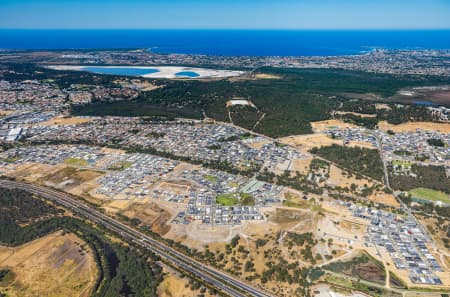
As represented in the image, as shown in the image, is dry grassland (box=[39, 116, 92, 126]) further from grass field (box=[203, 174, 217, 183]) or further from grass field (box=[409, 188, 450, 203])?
grass field (box=[409, 188, 450, 203])

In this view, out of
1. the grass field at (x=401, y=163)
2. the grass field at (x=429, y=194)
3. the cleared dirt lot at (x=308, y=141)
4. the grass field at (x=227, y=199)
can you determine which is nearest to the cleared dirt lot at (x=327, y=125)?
the cleared dirt lot at (x=308, y=141)

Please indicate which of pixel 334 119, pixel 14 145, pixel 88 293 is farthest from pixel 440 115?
pixel 14 145

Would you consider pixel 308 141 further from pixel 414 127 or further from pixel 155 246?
pixel 155 246

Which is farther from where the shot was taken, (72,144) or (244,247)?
(72,144)

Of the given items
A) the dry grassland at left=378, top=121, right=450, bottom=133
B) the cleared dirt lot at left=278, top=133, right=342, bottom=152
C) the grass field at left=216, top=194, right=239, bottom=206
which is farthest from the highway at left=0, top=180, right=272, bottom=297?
the dry grassland at left=378, top=121, right=450, bottom=133

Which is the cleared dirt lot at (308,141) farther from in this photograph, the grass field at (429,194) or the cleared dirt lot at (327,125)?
the grass field at (429,194)

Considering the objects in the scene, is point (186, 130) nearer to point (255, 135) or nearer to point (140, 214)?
point (255, 135)

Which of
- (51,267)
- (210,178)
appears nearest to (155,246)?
(51,267)
